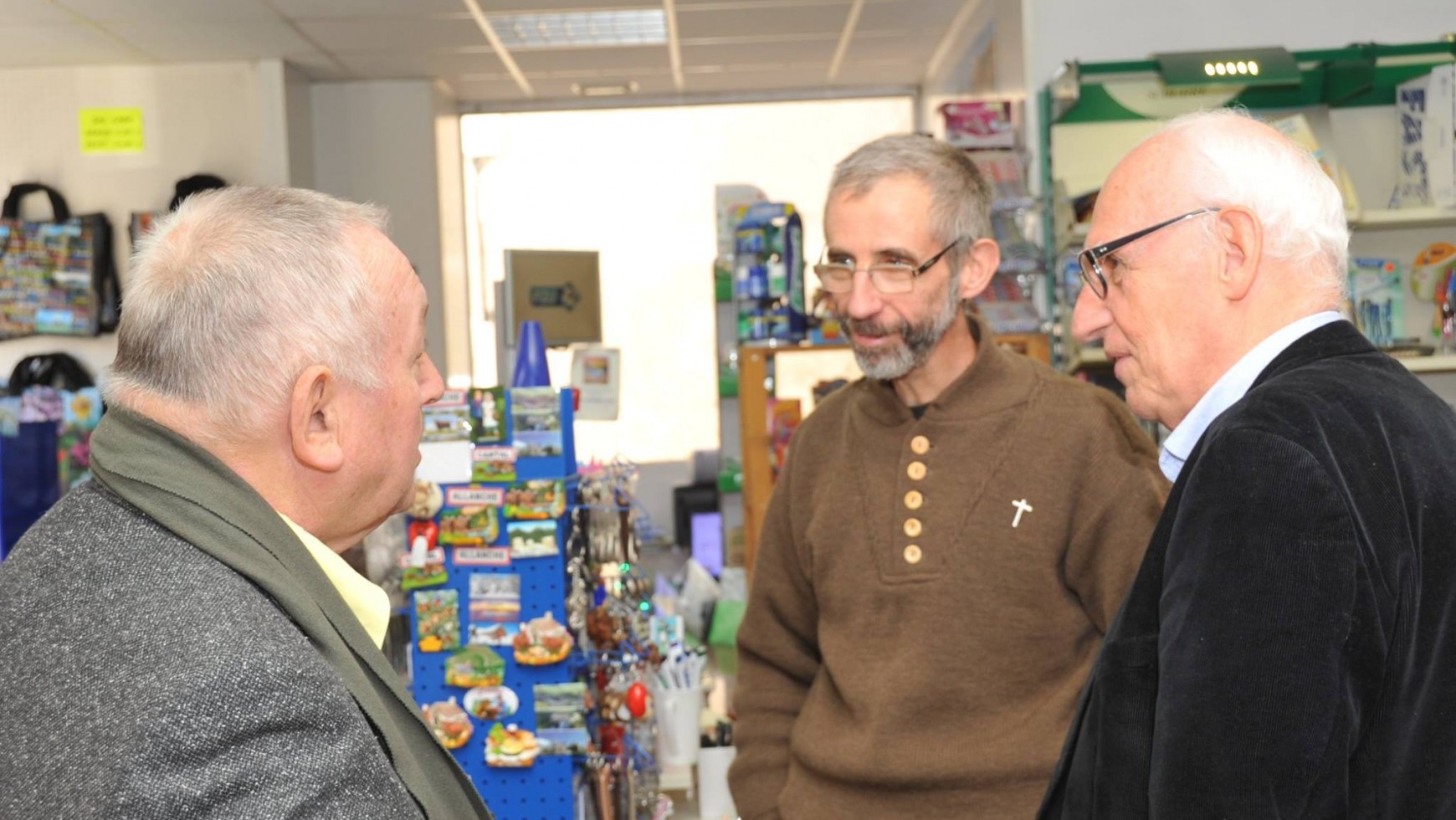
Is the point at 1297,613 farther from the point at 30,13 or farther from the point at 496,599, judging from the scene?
the point at 30,13

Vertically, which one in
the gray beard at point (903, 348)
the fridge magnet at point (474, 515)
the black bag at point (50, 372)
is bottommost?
the fridge magnet at point (474, 515)

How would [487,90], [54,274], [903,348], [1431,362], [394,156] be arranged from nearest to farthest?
[903,348]
[1431,362]
[54,274]
[394,156]
[487,90]

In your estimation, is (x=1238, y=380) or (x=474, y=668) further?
(x=474, y=668)

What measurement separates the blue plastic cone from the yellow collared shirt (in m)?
1.71

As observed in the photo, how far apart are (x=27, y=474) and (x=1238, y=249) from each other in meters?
3.14

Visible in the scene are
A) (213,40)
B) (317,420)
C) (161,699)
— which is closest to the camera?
(161,699)

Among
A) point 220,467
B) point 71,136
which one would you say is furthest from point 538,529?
point 71,136

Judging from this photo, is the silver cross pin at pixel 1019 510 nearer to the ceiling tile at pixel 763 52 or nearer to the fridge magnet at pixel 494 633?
the fridge magnet at pixel 494 633

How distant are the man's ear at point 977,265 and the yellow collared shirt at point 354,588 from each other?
1.01 m

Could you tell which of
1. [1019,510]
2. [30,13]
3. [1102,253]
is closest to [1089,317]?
[1102,253]

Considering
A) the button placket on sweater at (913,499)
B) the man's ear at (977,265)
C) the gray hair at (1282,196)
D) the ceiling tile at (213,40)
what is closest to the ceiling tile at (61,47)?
the ceiling tile at (213,40)

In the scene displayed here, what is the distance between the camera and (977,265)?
1.97m

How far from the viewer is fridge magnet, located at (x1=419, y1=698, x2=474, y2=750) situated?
8.96ft

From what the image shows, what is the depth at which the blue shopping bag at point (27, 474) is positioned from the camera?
131 inches
